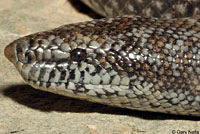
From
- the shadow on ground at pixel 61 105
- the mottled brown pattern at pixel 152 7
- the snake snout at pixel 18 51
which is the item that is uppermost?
the snake snout at pixel 18 51

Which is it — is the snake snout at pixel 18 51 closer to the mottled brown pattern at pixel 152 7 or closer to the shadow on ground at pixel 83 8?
the mottled brown pattern at pixel 152 7

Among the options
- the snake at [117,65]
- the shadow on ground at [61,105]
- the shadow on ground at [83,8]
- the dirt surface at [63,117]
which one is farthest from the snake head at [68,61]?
the shadow on ground at [83,8]

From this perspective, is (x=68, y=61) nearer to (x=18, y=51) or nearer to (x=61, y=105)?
(x=18, y=51)

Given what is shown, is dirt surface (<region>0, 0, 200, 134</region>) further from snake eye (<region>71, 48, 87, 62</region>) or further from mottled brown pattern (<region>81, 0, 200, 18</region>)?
mottled brown pattern (<region>81, 0, 200, 18</region>)

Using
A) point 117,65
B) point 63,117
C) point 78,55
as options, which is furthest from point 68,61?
point 63,117

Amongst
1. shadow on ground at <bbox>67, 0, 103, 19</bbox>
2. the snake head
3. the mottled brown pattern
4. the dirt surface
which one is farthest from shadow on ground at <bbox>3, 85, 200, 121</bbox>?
shadow on ground at <bbox>67, 0, 103, 19</bbox>

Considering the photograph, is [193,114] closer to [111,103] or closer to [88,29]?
[111,103]

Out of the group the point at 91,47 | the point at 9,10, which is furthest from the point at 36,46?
the point at 9,10

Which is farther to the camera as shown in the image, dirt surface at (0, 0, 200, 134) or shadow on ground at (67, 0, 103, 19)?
shadow on ground at (67, 0, 103, 19)
